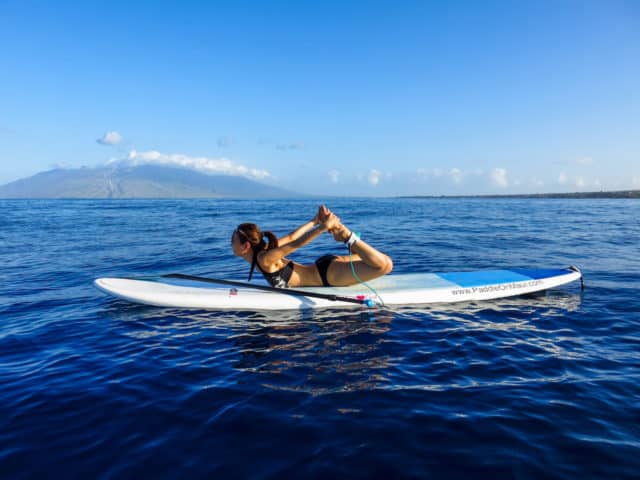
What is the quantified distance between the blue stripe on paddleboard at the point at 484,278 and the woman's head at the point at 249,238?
4312 millimetres

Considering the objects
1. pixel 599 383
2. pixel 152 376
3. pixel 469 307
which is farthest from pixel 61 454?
pixel 469 307

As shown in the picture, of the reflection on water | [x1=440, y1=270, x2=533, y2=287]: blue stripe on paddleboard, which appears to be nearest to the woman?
the reflection on water

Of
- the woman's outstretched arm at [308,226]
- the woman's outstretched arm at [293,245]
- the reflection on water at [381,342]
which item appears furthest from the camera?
the woman's outstretched arm at [293,245]

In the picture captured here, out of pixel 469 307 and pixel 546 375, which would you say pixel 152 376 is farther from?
pixel 469 307

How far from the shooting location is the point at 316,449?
3186 mm

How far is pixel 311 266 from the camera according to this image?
755 centimetres

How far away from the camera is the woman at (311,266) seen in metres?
5.96

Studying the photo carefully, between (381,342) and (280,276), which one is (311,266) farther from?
(381,342)

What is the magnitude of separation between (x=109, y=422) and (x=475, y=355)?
15.2 feet

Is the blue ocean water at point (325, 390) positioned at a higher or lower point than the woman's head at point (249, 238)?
lower

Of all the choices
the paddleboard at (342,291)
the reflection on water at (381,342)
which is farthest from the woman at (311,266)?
the reflection on water at (381,342)

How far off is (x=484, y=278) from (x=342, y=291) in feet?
11.2

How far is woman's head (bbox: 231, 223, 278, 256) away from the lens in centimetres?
623

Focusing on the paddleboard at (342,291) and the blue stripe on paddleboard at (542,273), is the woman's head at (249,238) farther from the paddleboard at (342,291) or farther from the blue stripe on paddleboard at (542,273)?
the blue stripe on paddleboard at (542,273)
